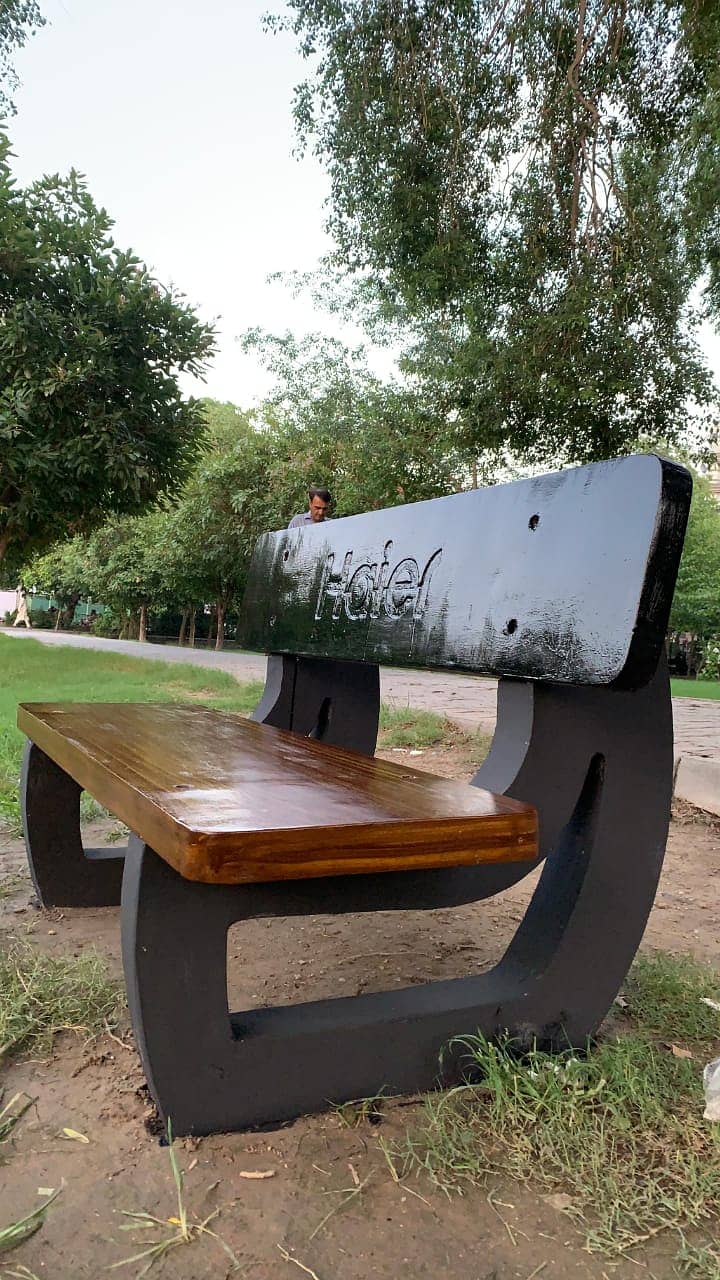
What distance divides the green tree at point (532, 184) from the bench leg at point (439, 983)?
7.36 meters

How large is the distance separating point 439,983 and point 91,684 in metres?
7.84

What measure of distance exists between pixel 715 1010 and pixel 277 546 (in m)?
1.93

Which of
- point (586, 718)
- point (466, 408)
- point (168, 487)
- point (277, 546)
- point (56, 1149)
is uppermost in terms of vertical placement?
point (466, 408)

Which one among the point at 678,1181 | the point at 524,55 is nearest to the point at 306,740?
the point at 678,1181

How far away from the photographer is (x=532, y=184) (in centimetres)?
835

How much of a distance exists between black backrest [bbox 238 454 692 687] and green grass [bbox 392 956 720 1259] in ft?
2.37

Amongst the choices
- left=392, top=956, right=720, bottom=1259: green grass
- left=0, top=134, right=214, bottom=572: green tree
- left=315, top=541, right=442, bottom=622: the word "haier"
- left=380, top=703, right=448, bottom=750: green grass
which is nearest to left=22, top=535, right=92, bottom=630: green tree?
left=0, top=134, right=214, bottom=572: green tree

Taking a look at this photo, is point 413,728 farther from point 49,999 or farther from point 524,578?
point 524,578

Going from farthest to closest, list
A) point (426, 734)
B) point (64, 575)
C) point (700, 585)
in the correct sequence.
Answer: point (64, 575)
point (700, 585)
point (426, 734)

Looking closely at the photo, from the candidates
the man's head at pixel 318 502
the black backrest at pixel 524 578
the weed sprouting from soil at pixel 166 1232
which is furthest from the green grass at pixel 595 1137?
the man's head at pixel 318 502

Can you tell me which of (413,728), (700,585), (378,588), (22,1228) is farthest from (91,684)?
(700,585)

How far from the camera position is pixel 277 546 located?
3016 millimetres

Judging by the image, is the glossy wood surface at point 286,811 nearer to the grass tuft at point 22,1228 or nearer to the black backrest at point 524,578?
the black backrest at point 524,578

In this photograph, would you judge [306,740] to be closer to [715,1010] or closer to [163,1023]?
Result: [163,1023]
